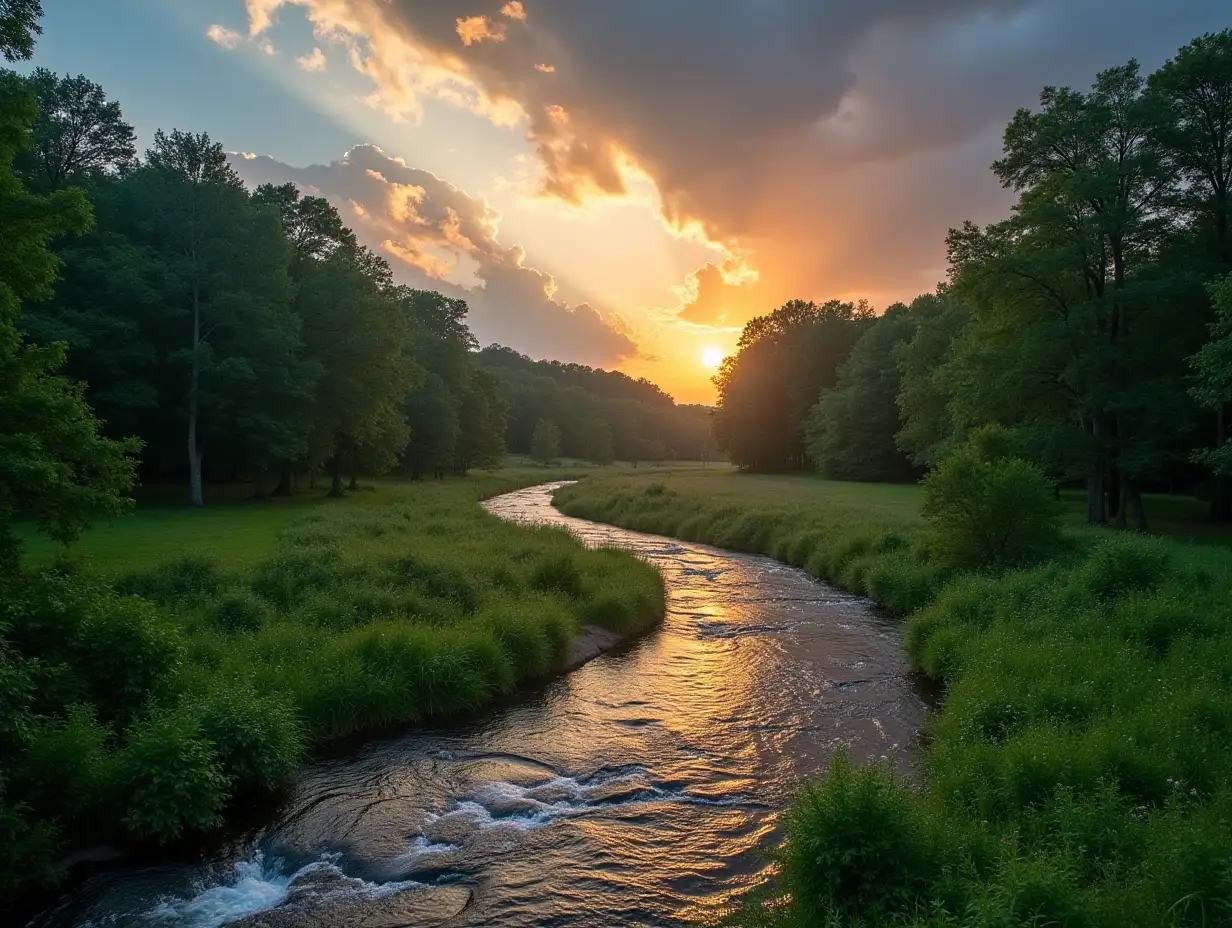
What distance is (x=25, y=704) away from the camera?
8180mm

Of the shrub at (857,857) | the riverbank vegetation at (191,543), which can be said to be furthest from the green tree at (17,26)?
the shrub at (857,857)

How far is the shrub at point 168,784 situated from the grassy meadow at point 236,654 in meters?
0.02

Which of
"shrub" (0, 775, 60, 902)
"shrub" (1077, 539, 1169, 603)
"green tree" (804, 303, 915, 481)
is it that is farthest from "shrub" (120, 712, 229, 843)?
"green tree" (804, 303, 915, 481)

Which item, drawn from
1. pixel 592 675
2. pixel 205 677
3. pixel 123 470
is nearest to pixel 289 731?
pixel 205 677

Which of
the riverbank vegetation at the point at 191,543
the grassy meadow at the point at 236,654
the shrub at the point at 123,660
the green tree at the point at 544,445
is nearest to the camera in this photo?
the grassy meadow at the point at 236,654

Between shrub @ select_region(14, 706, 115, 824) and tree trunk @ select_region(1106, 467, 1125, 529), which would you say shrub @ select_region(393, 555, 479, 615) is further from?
tree trunk @ select_region(1106, 467, 1125, 529)

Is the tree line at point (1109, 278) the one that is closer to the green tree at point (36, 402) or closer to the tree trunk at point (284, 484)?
the green tree at point (36, 402)

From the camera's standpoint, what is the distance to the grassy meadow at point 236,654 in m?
8.70

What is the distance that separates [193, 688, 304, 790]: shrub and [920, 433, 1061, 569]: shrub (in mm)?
17634

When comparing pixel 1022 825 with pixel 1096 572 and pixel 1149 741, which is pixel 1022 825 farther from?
pixel 1096 572

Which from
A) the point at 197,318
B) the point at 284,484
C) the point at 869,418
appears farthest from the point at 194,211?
the point at 869,418

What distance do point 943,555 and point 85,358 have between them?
4052cm

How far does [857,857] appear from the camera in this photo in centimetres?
688

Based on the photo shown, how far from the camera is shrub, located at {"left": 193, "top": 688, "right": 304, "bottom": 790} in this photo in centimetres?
984
